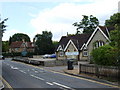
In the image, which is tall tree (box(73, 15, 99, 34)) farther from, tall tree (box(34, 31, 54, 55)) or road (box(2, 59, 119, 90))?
road (box(2, 59, 119, 90))

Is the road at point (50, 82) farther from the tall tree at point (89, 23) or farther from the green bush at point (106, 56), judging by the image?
the tall tree at point (89, 23)

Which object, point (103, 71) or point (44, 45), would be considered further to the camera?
point (44, 45)

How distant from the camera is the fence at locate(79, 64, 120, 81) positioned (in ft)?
53.0

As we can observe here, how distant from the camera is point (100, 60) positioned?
1931 centimetres

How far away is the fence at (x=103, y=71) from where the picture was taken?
16156mm

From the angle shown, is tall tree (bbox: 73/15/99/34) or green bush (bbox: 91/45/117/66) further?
tall tree (bbox: 73/15/99/34)

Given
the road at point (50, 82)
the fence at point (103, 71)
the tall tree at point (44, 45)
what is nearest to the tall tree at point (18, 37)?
the tall tree at point (44, 45)

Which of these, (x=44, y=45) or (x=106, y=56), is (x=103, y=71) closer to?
(x=106, y=56)

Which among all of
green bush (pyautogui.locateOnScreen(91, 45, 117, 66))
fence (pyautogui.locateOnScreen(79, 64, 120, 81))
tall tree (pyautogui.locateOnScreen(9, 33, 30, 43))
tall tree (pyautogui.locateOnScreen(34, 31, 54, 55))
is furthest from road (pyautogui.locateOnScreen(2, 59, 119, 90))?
tall tree (pyautogui.locateOnScreen(9, 33, 30, 43))

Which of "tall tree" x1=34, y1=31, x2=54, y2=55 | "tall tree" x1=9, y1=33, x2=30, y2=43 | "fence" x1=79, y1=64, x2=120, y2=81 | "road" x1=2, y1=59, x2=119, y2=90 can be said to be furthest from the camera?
Result: "tall tree" x1=9, y1=33, x2=30, y2=43

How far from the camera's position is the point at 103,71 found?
693 inches

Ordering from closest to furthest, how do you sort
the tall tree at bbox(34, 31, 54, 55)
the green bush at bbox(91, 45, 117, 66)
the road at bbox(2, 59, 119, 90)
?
the road at bbox(2, 59, 119, 90), the green bush at bbox(91, 45, 117, 66), the tall tree at bbox(34, 31, 54, 55)

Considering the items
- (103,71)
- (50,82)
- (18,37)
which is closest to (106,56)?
(103,71)

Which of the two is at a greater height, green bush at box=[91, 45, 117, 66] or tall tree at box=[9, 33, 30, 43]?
tall tree at box=[9, 33, 30, 43]
